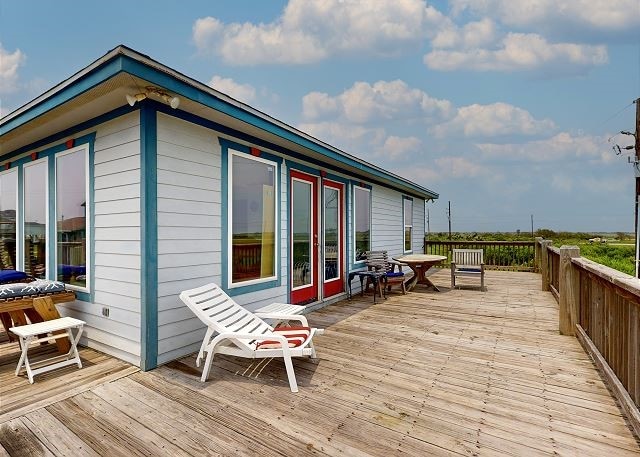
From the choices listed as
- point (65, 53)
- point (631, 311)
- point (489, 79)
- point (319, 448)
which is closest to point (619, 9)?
point (489, 79)

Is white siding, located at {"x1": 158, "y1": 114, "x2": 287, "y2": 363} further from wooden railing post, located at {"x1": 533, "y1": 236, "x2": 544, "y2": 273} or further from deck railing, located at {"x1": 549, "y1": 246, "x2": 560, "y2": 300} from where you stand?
wooden railing post, located at {"x1": 533, "y1": 236, "x2": 544, "y2": 273}

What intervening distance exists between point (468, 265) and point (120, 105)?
6973 millimetres

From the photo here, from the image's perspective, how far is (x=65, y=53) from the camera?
634 centimetres

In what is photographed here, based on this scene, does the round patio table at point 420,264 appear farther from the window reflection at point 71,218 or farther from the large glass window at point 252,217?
the window reflection at point 71,218

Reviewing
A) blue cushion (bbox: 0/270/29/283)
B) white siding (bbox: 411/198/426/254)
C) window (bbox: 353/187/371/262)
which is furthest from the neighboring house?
white siding (bbox: 411/198/426/254)

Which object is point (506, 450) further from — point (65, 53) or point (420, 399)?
point (65, 53)

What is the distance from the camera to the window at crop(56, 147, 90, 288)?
3.63 metres

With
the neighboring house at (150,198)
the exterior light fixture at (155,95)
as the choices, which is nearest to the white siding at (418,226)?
the neighboring house at (150,198)

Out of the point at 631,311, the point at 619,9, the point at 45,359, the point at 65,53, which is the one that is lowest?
the point at 45,359

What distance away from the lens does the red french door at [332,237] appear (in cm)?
579

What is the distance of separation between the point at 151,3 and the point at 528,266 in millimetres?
11753

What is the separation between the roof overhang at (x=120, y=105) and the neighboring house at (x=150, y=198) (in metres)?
0.01

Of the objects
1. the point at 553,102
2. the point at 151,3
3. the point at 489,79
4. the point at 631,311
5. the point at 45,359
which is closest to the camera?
the point at 631,311

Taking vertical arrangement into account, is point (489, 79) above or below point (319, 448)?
above
